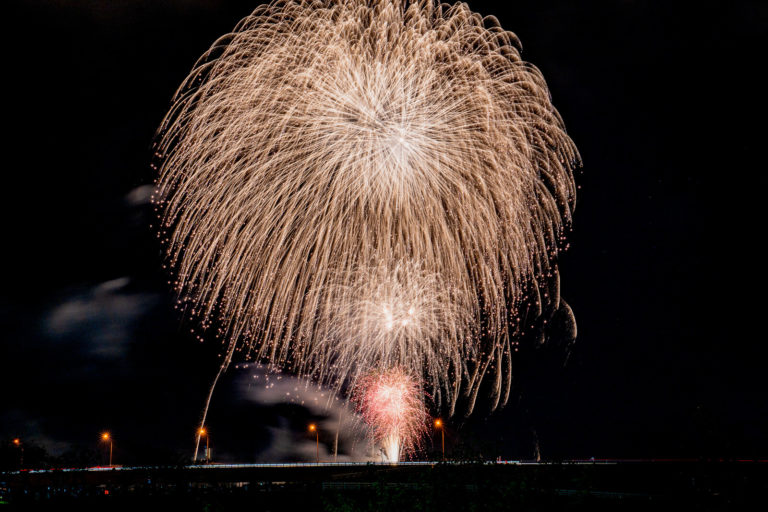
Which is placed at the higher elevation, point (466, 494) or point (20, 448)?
point (20, 448)

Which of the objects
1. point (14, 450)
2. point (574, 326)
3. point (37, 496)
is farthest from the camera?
point (14, 450)

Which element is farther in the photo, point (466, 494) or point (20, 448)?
point (20, 448)

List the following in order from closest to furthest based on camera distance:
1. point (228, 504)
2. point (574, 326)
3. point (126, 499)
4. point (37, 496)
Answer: point (228, 504) < point (126, 499) < point (37, 496) < point (574, 326)

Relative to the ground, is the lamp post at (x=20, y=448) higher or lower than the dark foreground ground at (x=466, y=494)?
higher

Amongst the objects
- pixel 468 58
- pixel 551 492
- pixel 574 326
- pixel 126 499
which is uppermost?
pixel 468 58

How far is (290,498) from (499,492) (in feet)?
65.1

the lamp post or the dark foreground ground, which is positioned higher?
the lamp post

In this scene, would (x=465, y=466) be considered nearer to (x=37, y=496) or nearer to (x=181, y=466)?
(x=181, y=466)

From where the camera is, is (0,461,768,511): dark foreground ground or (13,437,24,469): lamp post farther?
(13,437,24,469): lamp post

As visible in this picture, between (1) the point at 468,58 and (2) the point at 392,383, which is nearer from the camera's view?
(1) the point at 468,58

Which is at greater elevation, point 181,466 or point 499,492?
point 181,466

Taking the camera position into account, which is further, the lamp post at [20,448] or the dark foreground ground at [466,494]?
the lamp post at [20,448]

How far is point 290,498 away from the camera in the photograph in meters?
29.1

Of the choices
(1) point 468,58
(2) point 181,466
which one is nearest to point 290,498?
(2) point 181,466
